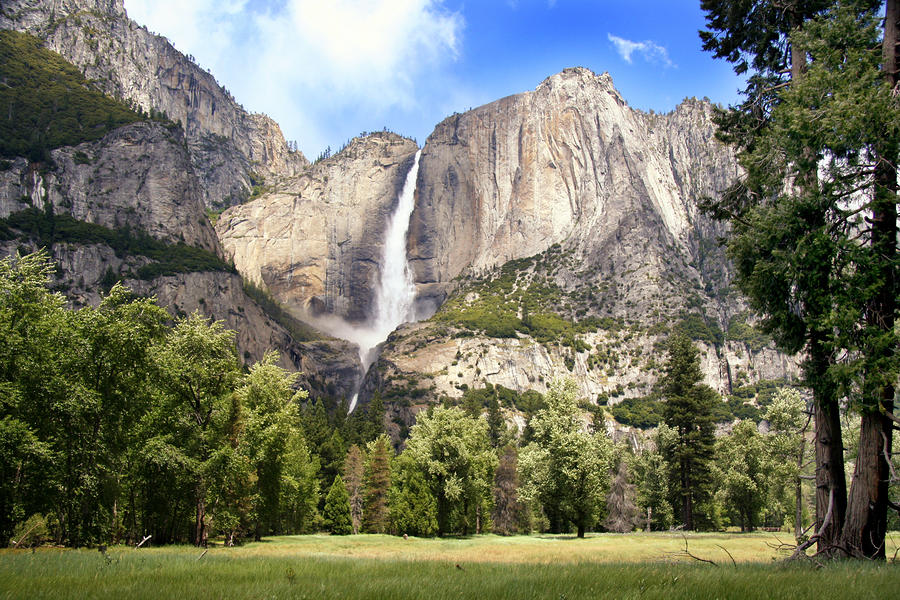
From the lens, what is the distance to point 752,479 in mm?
46906

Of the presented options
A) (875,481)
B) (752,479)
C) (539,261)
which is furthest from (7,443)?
(539,261)

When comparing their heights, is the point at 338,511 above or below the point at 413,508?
below

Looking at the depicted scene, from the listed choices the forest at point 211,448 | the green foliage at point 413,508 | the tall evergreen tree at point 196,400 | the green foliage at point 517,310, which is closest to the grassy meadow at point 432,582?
the forest at point 211,448

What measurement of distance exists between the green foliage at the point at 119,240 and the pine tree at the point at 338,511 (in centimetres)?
8095

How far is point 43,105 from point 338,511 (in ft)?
467

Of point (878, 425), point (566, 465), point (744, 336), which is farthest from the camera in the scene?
point (744, 336)

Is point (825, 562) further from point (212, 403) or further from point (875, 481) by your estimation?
point (212, 403)

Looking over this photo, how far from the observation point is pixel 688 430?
157 feet

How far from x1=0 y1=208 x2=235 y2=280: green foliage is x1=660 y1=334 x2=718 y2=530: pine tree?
106 m

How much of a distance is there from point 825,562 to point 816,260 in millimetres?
5397

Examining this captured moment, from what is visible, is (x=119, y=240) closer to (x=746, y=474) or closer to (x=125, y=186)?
(x=125, y=186)

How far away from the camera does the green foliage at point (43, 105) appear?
12731 cm

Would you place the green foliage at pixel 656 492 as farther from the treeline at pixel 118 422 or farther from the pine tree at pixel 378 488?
the treeline at pixel 118 422

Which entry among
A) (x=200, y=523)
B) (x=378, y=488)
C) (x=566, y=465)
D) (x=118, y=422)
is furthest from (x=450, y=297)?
(x=118, y=422)
